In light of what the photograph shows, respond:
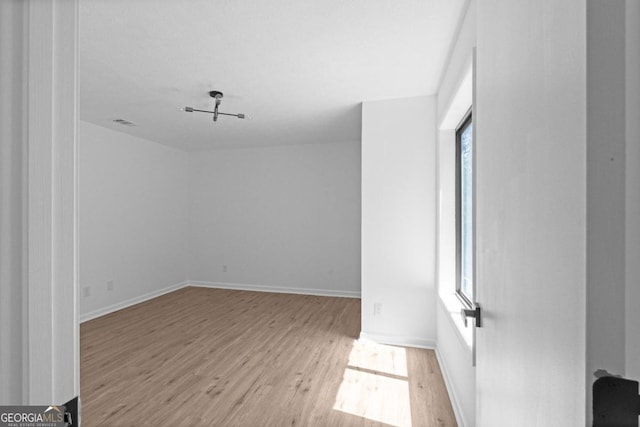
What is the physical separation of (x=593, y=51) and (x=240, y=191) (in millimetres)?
5535

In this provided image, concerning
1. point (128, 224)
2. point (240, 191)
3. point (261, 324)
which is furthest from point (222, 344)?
point (240, 191)

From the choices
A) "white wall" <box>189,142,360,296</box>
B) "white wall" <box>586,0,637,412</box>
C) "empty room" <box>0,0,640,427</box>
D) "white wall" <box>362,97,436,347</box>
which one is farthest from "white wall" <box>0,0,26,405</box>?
"white wall" <box>189,142,360,296</box>

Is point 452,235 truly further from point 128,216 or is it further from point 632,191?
point 128,216

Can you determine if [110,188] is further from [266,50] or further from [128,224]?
[266,50]

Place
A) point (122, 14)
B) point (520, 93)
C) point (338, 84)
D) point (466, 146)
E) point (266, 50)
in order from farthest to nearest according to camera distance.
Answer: point (338, 84) → point (466, 146) → point (266, 50) → point (122, 14) → point (520, 93)

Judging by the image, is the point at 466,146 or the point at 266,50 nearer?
the point at 266,50

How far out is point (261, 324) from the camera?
372cm

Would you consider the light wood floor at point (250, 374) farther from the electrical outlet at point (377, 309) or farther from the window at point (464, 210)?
the window at point (464, 210)

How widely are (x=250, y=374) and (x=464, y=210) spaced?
219 cm

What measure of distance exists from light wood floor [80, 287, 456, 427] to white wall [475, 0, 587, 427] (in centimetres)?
137

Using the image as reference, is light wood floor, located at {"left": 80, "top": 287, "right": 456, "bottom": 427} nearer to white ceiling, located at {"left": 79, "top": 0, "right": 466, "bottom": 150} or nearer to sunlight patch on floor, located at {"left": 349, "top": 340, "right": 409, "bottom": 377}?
sunlight patch on floor, located at {"left": 349, "top": 340, "right": 409, "bottom": 377}

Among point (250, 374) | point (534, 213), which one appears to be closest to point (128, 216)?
point (250, 374)

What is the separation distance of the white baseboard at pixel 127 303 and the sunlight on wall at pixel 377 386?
3.38 meters

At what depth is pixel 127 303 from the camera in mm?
4500
